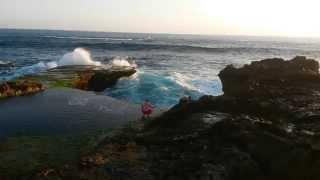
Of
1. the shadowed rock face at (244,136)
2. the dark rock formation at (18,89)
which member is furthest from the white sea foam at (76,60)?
the shadowed rock face at (244,136)

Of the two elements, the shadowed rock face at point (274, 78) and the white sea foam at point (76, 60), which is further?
the white sea foam at point (76, 60)

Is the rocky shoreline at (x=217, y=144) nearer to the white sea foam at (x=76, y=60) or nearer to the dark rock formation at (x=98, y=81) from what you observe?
the dark rock formation at (x=98, y=81)

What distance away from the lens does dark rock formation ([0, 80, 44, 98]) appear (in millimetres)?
31812

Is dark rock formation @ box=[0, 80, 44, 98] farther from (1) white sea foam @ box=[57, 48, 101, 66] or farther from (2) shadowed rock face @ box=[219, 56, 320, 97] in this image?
(1) white sea foam @ box=[57, 48, 101, 66]

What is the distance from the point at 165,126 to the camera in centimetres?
1897

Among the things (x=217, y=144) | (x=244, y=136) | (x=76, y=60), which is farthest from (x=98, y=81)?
(x=244, y=136)

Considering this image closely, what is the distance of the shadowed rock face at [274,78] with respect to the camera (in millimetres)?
23297

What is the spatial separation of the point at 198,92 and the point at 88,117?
13.8 metres

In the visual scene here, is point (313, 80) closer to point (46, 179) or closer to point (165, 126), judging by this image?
point (165, 126)

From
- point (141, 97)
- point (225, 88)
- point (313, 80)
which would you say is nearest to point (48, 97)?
point (141, 97)

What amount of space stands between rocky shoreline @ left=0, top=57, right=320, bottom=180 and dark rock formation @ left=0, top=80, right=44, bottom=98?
1339 cm

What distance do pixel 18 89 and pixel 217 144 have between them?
21.2 m

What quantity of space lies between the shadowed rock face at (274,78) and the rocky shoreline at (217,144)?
1.05 m

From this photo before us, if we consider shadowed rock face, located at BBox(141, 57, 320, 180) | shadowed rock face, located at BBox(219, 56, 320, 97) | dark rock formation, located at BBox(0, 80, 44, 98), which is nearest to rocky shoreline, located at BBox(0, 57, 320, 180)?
shadowed rock face, located at BBox(141, 57, 320, 180)
